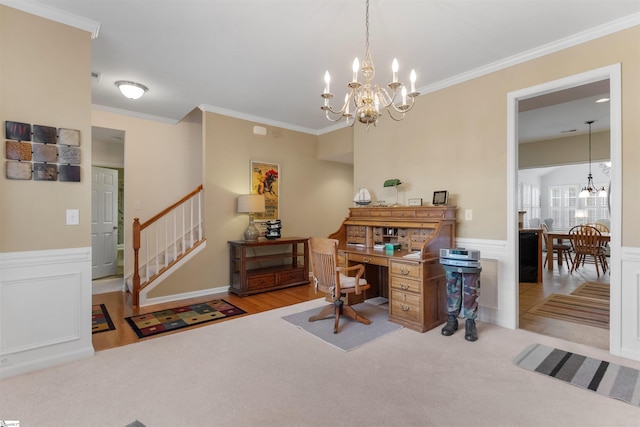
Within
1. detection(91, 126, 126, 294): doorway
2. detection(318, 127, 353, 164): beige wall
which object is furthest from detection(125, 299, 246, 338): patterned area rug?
detection(318, 127, 353, 164): beige wall

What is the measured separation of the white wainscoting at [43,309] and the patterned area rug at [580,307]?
485 cm

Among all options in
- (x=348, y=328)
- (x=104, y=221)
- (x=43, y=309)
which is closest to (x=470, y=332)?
(x=348, y=328)

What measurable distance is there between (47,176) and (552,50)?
4.68 meters

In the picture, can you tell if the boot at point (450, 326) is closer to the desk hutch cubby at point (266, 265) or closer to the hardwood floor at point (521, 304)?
the hardwood floor at point (521, 304)

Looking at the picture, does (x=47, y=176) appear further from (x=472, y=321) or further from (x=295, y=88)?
(x=472, y=321)

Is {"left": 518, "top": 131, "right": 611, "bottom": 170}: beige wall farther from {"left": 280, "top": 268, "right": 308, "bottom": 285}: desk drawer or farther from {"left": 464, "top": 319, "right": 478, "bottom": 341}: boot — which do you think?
{"left": 280, "top": 268, "right": 308, "bottom": 285}: desk drawer

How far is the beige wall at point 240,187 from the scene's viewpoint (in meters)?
4.71

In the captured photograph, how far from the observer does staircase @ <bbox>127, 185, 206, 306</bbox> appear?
4.12 meters

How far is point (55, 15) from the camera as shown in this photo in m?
2.51

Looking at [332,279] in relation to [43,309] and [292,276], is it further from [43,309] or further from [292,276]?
[43,309]

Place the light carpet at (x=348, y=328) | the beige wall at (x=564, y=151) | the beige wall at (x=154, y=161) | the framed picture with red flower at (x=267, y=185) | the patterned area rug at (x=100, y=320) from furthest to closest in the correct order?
the beige wall at (x=564, y=151) → the framed picture with red flower at (x=267, y=185) → the beige wall at (x=154, y=161) → the patterned area rug at (x=100, y=320) → the light carpet at (x=348, y=328)

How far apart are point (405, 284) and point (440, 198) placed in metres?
1.18

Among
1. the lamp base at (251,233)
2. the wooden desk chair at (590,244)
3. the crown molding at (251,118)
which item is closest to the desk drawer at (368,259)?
the lamp base at (251,233)

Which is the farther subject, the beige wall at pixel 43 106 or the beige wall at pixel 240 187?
the beige wall at pixel 240 187
